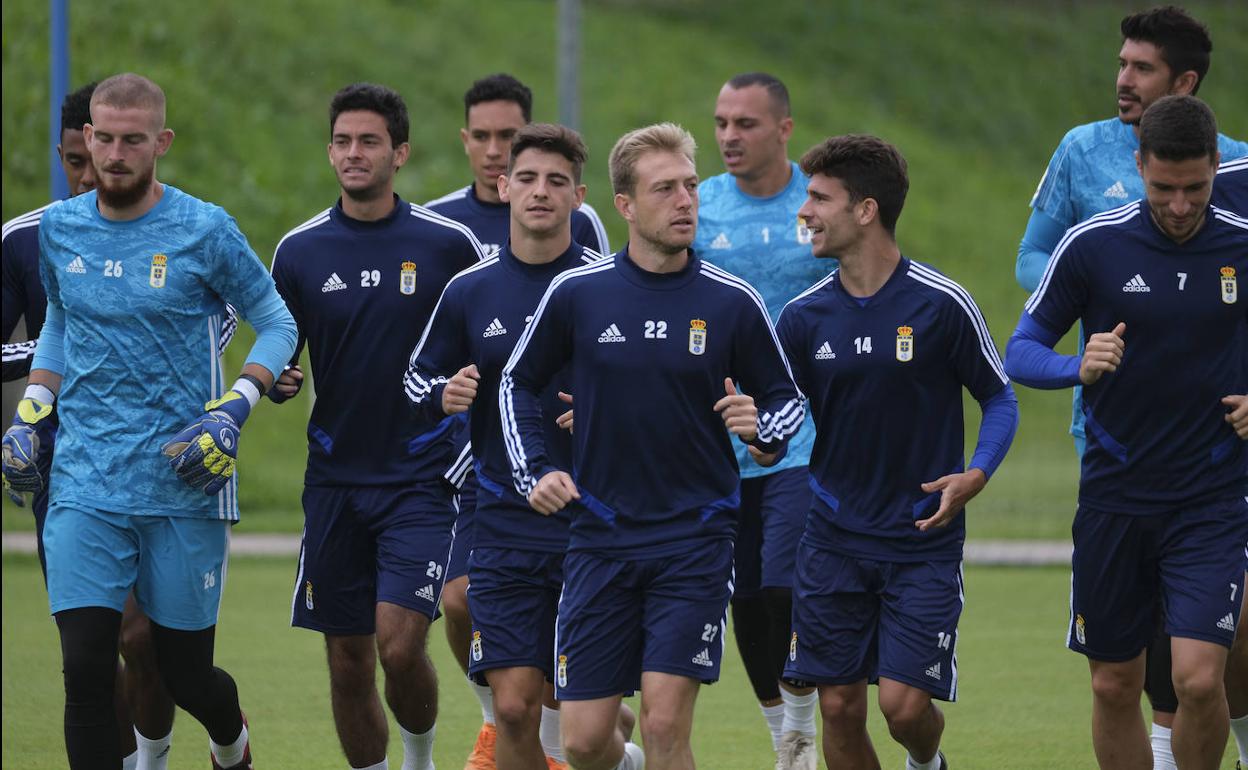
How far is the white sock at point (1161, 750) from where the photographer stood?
7535 mm

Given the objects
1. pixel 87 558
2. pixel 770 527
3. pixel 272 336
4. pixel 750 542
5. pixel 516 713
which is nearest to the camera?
pixel 87 558

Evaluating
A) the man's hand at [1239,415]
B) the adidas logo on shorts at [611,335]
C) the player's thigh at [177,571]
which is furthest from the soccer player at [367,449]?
the man's hand at [1239,415]

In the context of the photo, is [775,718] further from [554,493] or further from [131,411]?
[131,411]

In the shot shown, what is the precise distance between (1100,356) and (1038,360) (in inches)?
15.2

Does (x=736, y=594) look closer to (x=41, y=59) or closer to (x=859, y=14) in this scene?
(x=41, y=59)

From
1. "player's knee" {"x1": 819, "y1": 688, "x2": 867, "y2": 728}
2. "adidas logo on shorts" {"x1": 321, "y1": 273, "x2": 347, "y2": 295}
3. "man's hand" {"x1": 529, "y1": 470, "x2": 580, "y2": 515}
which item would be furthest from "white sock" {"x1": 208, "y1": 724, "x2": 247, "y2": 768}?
"player's knee" {"x1": 819, "y1": 688, "x2": 867, "y2": 728}

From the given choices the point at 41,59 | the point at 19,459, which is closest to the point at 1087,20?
the point at 41,59

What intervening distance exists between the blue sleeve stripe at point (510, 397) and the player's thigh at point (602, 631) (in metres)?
0.36

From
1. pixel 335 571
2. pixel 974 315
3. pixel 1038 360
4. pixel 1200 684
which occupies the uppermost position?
pixel 974 315

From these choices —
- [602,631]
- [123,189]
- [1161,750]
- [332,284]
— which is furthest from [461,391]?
[1161,750]

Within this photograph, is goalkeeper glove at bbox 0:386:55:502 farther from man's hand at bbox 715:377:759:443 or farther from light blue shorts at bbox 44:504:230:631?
man's hand at bbox 715:377:759:443

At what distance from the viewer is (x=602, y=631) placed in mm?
6391

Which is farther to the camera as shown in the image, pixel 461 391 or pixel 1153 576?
pixel 1153 576

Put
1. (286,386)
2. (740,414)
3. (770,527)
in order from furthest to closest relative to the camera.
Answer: (770,527) → (286,386) → (740,414)
